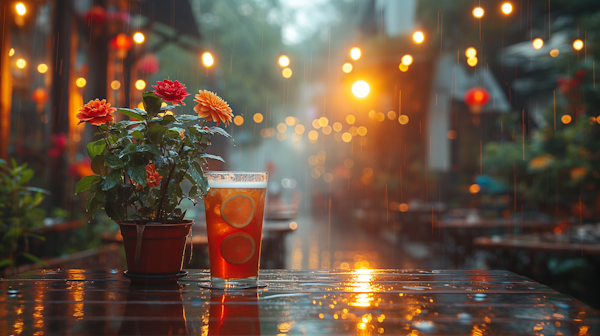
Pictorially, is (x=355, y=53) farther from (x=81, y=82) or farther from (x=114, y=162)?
(x=81, y=82)

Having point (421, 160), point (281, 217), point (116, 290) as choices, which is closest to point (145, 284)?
point (116, 290)

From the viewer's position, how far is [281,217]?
6.54 meters

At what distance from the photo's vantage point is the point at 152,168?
1.32 m

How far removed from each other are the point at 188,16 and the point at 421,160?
26.4 ft

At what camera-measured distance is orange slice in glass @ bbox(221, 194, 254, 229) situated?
124cm

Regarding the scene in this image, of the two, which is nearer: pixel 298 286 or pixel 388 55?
pixel 298 286

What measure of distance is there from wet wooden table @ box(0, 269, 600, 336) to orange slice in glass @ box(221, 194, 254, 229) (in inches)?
7.0

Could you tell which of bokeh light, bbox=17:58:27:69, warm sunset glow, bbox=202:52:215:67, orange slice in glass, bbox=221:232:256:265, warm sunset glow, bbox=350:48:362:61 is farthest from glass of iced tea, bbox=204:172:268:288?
bokeh light, bbox=17:58:27:69

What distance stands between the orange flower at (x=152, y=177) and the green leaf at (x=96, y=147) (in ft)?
0.50

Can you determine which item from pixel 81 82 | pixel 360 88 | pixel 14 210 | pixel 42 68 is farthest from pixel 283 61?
pixel 81 82

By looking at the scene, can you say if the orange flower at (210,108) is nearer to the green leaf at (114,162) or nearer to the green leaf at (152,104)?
the green leaf at (152,104)

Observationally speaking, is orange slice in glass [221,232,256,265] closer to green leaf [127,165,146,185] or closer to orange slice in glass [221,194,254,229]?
orange slice in glass [221,194,254,229]

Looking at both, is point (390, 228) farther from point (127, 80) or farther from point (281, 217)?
point (127, 80)

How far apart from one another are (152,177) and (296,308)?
1.81ft
